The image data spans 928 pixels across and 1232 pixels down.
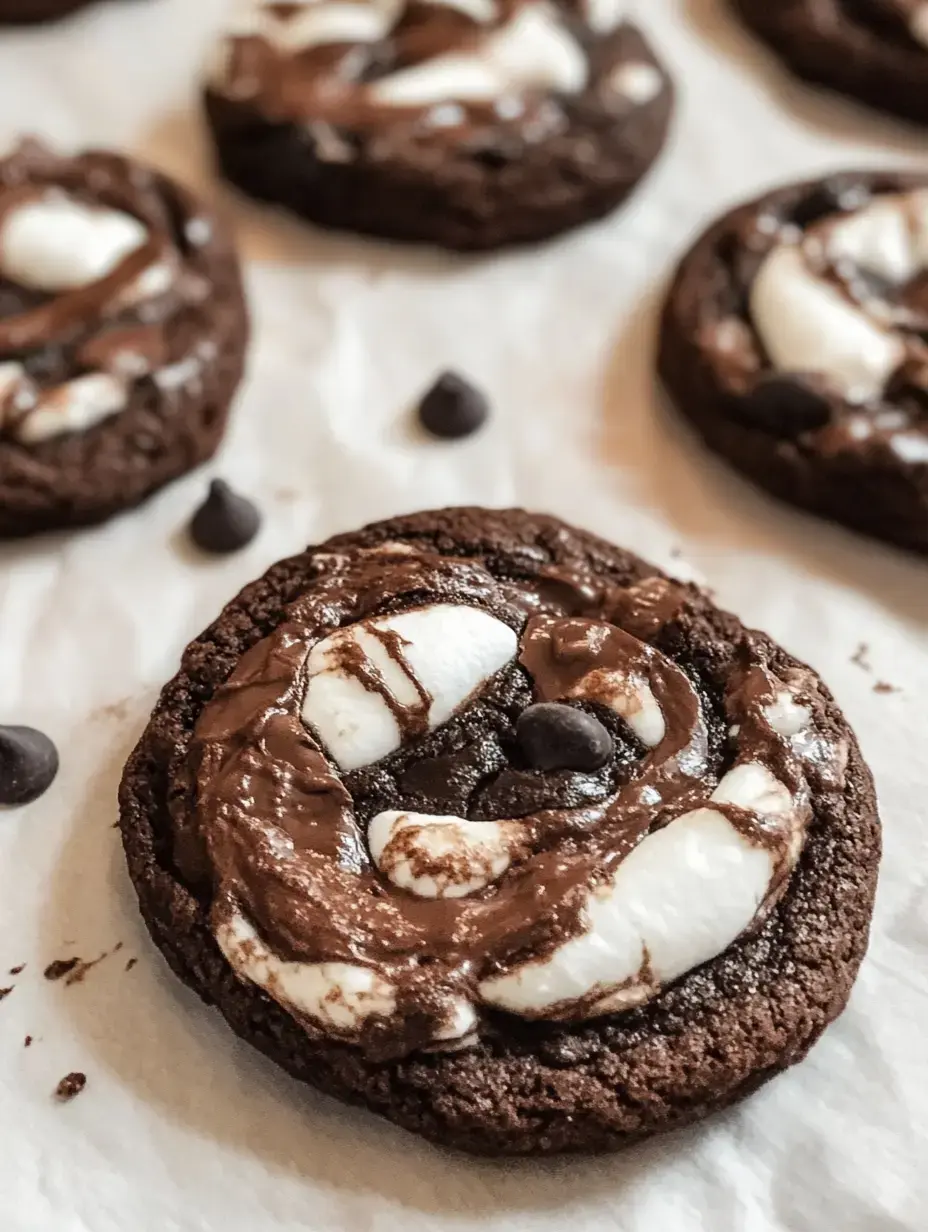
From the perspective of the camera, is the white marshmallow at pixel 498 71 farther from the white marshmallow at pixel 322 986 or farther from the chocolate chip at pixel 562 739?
the white marshmallow at pixel 322 986

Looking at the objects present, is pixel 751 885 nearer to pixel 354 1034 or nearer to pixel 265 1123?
pixel 354 1034

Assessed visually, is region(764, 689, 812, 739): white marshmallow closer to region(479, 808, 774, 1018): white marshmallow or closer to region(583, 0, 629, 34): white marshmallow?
region(479, 808, 774, 1018): white marshmallow

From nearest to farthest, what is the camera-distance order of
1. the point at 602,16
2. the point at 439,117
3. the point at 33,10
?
the point at 439,117 → the point at 602,16 → the point at 33,10

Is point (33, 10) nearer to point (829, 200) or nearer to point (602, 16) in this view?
point (602, 16)

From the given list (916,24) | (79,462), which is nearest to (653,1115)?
(79,462)

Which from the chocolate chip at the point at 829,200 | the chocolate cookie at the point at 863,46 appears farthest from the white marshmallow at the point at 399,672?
the chocolate cookie at the point at 863,46

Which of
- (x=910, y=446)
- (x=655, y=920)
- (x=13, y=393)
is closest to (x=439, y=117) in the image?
(x=13, y=393)
